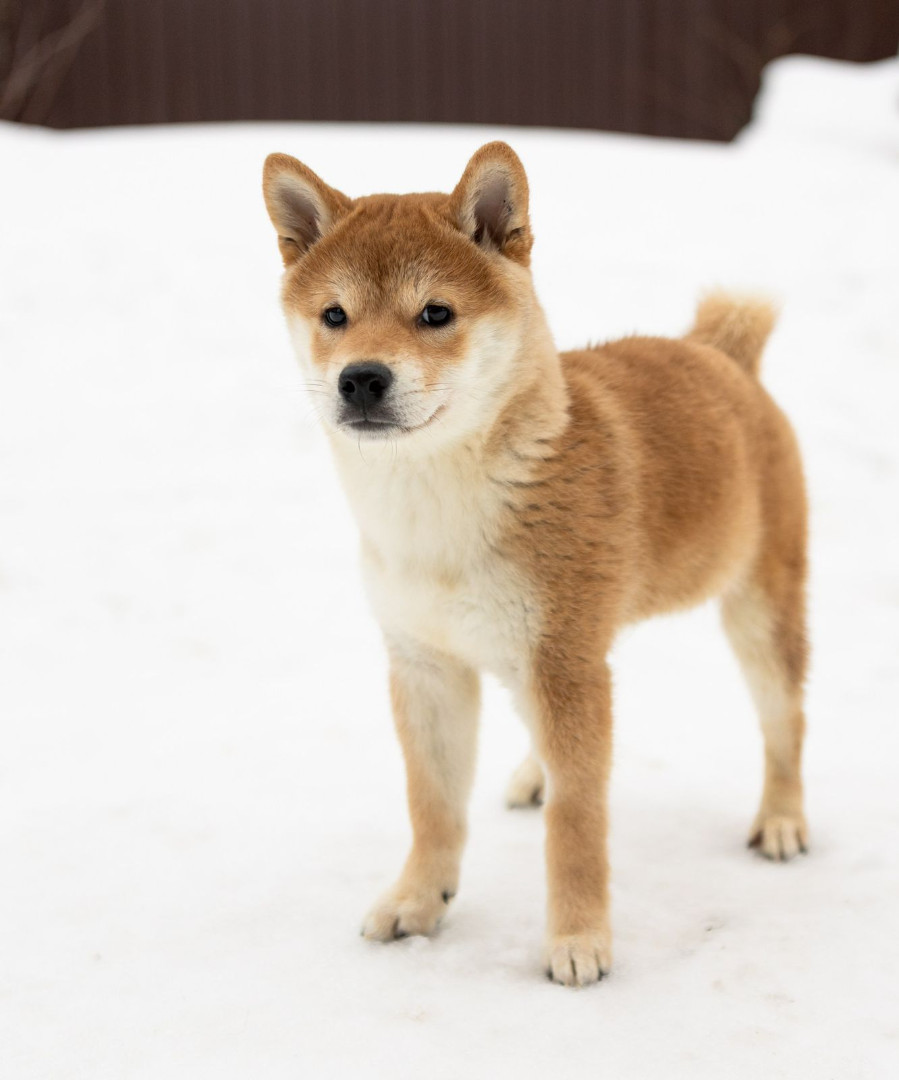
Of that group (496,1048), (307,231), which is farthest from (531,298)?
(496,1048)

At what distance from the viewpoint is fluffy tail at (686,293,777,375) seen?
3311 mm

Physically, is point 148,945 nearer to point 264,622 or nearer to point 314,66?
point 264,622

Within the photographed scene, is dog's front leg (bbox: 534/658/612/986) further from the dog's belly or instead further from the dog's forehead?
the dog's forehead

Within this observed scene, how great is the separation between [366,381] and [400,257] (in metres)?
0.33

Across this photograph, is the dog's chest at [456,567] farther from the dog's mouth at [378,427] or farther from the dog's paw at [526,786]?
the dog's paw at [526,786]

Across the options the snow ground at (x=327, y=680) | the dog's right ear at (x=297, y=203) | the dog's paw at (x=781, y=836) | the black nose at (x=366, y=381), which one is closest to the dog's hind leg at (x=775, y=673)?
the dog's paw at (x=781, y=836)

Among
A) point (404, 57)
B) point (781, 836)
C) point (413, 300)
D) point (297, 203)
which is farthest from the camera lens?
point (404, 57)

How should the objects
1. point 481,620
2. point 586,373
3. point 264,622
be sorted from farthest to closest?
point 264,622 → point 586,373 → point 481,620

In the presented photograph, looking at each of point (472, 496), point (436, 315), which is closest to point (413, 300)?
point (436, 315)

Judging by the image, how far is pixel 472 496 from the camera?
2.37 metres

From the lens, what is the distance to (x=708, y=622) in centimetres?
469

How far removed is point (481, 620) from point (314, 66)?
20.3 ft

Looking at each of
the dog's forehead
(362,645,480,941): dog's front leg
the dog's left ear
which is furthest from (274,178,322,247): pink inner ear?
(362,645,480,941): dog's front leg

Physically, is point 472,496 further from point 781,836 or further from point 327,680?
point 327,680
